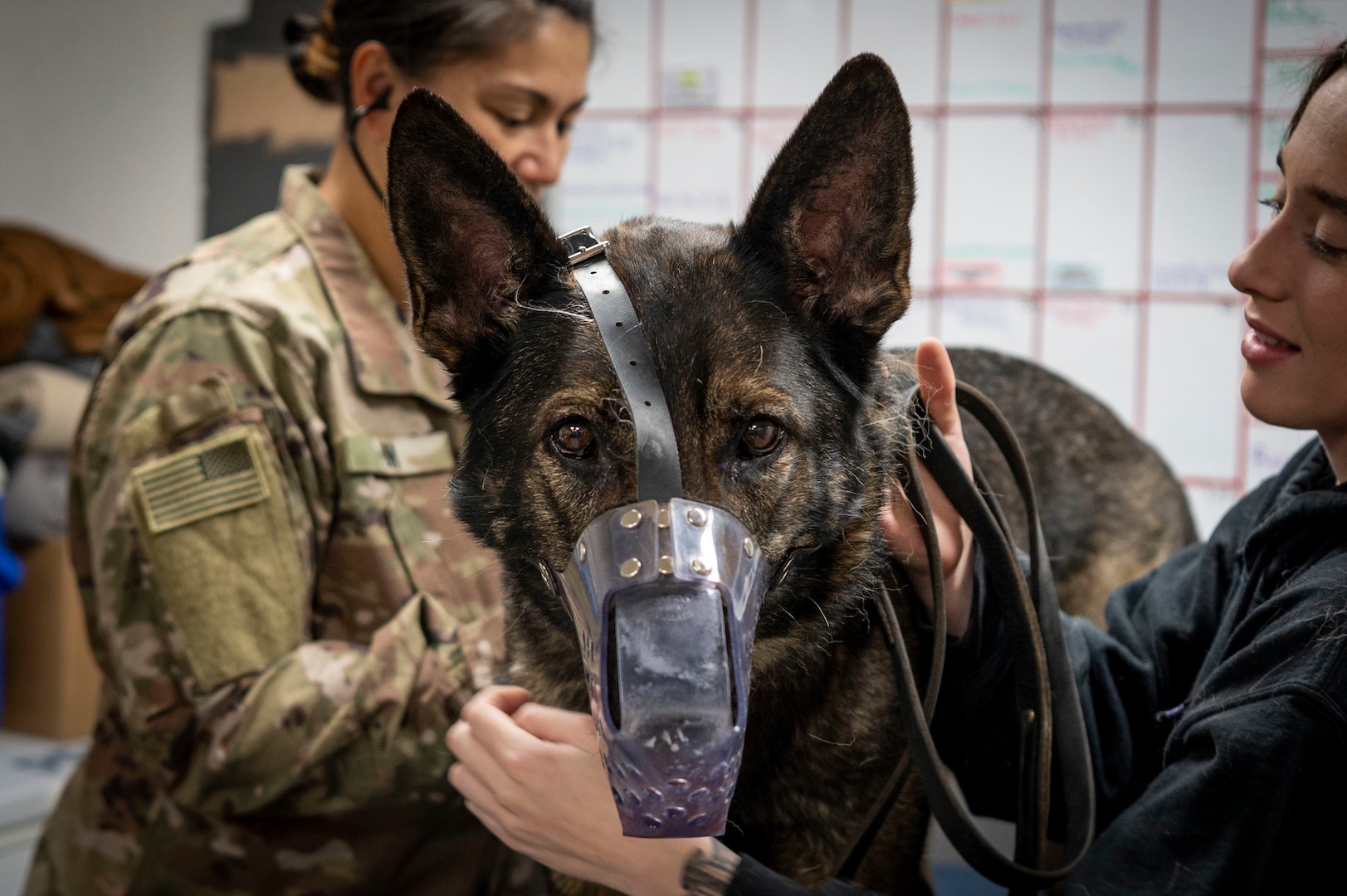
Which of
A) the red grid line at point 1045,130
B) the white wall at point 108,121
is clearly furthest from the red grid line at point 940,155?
the white wall at point 108,121

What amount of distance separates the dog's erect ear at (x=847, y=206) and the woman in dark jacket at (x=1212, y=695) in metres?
0.11

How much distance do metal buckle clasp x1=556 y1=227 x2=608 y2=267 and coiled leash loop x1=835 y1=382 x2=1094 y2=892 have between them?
1.39 ft

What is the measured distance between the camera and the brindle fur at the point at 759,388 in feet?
3.51

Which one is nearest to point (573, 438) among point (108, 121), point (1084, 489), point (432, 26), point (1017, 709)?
point (1017, 709)

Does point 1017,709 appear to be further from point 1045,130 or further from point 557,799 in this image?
point 1045,130

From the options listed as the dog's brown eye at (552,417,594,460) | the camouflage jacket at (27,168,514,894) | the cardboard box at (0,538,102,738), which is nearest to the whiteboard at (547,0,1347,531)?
the camouflage jacket at (27,168,514,894)

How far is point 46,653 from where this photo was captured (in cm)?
341

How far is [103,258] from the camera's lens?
3828 millimetres

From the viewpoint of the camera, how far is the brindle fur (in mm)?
1070

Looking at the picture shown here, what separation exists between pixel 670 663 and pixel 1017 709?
23.6 inches

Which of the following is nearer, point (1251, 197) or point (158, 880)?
point (158, 880)

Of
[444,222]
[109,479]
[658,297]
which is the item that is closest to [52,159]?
[109,479]

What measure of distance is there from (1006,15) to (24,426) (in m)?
3.36

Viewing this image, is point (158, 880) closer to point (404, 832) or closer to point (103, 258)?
point (404, 832)
